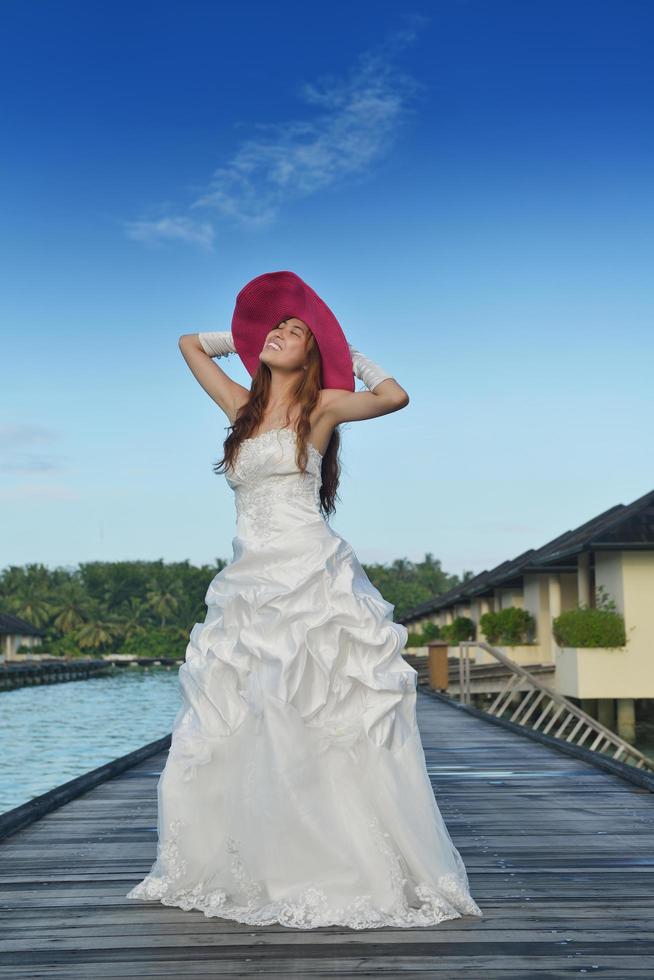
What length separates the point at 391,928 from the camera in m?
3.21

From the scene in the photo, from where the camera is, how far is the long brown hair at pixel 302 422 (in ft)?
12.5

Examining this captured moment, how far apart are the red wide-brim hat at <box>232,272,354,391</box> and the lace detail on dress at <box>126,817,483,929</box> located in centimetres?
187

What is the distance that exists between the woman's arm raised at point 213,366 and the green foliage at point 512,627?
24.6 m

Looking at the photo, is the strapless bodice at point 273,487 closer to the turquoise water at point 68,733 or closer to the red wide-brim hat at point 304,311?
the red wide-brim hat at point 304,311

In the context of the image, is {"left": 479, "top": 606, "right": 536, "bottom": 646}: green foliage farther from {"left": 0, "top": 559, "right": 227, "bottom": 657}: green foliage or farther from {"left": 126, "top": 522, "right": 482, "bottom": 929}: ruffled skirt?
{"left": 0, "top": 559, "right": 227, "bottom": 657}: green foliage

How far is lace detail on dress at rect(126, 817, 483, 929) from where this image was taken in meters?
3.22

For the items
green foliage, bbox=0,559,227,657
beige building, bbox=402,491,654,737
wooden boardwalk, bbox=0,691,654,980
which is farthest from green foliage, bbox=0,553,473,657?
Answer: wooden boardwalk, bbox=0,691,654,980

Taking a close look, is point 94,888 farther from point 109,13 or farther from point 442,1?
point 109,13

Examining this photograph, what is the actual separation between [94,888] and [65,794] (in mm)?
2694

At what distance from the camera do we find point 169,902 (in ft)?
11.7

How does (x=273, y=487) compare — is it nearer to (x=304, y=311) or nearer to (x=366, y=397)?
(x=366, y=397)

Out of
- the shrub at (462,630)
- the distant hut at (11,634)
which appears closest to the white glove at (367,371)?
the shrub at (462,630)

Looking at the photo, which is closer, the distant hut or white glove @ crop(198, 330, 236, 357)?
white glove @ crop(198, 330, 236, 357)

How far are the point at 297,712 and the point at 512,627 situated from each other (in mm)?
24979
